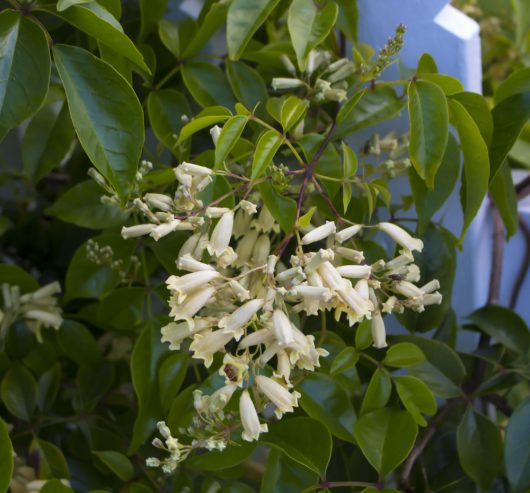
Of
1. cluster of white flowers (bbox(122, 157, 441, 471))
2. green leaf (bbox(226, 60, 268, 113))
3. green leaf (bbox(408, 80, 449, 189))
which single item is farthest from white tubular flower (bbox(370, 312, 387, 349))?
green leaf (bbox(226, 60, 268, 113))

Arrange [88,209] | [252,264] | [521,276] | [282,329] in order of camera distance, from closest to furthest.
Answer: [282,329], [252,264], [88,209], [521,276]

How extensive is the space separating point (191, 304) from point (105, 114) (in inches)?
5.2

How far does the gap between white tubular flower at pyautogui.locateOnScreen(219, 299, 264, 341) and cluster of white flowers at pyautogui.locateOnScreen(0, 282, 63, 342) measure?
28 centimetres

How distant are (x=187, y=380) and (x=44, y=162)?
9.4 inches

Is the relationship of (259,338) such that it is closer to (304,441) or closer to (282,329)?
(282,329)

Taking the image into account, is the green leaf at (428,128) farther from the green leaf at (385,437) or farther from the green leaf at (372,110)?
the green leaf at (385,437)

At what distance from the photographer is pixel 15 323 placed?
2.27 feet

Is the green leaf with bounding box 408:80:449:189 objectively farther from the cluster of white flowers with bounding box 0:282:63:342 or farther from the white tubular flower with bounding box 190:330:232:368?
the cluster of white flowers with bounding box 0:282:63:342

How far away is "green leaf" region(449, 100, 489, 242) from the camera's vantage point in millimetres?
509

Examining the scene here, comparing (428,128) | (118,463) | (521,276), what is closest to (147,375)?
(118,463)

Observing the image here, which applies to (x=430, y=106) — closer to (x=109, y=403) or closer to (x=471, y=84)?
(x=471, y=84)

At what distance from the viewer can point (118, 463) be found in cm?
61

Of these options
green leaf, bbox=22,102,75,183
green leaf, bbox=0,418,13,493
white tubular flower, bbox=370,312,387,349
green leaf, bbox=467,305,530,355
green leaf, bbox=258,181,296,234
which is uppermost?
green leaf, bbox=258,181,296,234

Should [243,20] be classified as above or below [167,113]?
above
